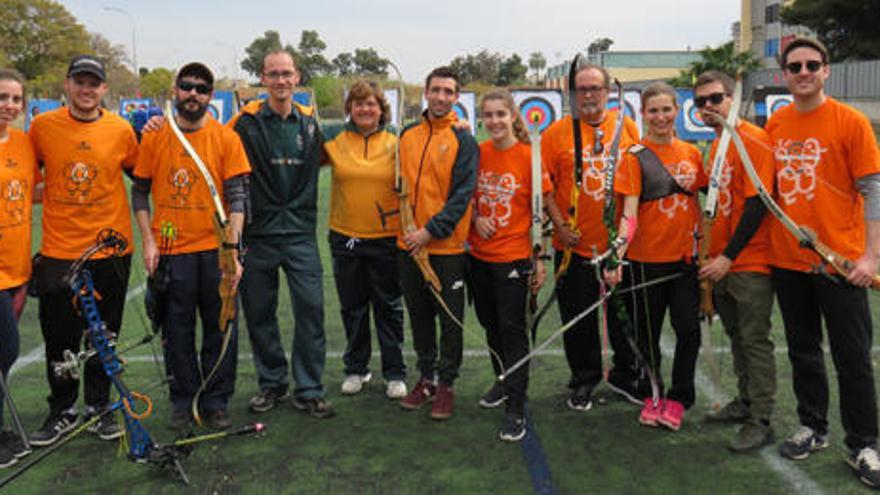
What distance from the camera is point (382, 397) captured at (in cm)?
414

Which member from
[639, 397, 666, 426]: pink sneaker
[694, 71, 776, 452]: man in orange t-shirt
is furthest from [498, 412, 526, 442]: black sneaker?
[694, 71, 776, 452]: man in orange t-shirt

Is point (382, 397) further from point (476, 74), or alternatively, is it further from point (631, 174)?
point (476, 74)

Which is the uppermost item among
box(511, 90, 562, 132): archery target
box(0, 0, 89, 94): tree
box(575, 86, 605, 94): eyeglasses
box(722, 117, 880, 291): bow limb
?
box(0, 0, 89, 94): tree

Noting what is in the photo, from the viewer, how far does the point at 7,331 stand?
330 cm

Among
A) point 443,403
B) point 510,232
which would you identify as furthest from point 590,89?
point 443,403

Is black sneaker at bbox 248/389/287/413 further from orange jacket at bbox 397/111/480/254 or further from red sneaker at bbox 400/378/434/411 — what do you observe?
orange jacket at bbox 397/111/480/254

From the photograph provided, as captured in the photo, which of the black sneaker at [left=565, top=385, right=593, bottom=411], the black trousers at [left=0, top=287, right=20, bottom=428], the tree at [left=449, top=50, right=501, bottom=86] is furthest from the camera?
the tree at [left=449, top=50, right=501, bottom=86]

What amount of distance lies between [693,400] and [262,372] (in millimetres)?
2259

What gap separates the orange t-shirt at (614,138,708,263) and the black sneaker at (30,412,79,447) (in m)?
2.93

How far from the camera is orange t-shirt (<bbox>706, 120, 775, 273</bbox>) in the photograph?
317 cm

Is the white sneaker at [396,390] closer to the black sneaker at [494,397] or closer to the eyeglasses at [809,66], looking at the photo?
the black sneaker at [494,397]

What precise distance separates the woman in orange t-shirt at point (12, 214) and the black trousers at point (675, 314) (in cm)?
285

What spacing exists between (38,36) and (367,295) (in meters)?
72.0

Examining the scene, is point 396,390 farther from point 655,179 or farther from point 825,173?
point 825,173
